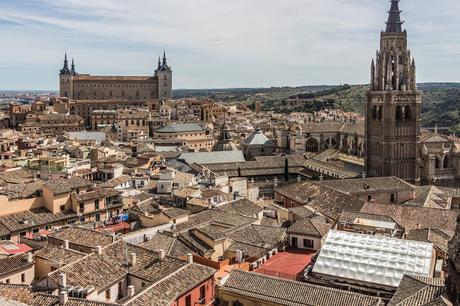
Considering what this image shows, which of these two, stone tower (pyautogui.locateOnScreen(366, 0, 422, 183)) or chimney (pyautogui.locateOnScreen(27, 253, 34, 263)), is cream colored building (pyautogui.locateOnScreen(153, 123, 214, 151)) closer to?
stone tower (pyautogui.locateOnScreen(366, 0, 422, 183))

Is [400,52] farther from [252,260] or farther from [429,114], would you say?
[429,114]

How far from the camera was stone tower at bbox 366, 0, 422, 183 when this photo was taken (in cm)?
5744

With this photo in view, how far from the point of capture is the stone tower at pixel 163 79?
527 ft

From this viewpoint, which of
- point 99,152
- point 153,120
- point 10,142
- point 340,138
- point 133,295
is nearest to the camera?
point 133,295

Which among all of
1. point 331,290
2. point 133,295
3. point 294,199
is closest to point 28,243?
point 133,295

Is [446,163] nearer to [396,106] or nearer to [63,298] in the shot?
[396,106]

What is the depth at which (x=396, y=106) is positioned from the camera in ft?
189

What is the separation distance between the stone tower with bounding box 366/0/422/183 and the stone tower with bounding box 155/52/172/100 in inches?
4263

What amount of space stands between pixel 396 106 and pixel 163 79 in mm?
111169

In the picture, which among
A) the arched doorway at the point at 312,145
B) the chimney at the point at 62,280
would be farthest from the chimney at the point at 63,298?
the arched doorway at the point at 312,145

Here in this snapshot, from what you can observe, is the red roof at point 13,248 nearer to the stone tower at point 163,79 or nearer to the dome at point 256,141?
the dome at point 256,141

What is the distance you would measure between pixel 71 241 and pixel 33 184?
1140 centimetres

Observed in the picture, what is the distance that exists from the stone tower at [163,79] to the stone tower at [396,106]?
108268mm

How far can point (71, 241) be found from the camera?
26.0 m
